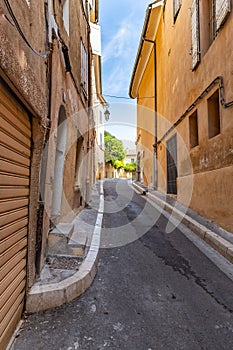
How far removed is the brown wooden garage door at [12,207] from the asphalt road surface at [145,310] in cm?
39

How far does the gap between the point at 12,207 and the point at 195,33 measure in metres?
8.17

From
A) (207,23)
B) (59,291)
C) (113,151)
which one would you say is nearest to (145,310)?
(59,291)

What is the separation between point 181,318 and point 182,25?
10.5 m

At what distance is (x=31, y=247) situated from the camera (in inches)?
120

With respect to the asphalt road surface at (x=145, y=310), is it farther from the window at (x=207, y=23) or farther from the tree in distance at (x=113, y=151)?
the tree in distance at (x=113, y=151)

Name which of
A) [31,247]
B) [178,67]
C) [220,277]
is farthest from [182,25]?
[31,247]

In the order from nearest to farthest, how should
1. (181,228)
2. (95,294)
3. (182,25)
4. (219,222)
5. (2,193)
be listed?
1. (2,193)
2. (95,294)
3. (219,222)
4. (181,228)
5. (182,25)

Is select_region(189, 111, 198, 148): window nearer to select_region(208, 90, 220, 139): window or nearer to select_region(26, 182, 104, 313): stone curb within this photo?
select_region(208, 90, 220, 139): window

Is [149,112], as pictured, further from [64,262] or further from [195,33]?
[64,262]

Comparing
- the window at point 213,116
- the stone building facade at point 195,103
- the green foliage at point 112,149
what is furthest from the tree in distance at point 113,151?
the window at point 213,116

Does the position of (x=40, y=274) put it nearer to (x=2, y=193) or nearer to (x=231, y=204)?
(x=2, y=193)

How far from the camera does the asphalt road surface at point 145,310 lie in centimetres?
248

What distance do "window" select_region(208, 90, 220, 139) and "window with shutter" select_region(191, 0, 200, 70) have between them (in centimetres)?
162

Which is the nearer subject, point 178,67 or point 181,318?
point 181,318
